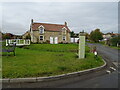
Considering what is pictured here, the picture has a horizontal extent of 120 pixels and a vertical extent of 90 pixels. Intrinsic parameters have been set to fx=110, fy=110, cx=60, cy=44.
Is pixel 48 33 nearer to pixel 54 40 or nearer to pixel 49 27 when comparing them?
pixel 49 27

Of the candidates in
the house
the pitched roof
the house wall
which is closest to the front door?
the house

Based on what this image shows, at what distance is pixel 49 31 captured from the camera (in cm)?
3181

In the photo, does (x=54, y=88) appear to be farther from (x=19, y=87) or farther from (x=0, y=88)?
(x=0, y=88)

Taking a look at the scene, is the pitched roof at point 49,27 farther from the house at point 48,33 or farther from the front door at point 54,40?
the front door at point 54,40

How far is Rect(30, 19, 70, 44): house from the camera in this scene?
3022cm

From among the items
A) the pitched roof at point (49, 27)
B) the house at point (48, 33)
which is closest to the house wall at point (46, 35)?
the house at point (48, 33)

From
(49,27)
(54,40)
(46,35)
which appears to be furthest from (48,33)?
(54,40)

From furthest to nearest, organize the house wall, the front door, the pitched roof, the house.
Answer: the front door
the pitched roof
the house
the house wall

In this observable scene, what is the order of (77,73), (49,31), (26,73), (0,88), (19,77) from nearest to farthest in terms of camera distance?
(0,88)
(19,77)
(26,73)
(77,73)
(49,31)

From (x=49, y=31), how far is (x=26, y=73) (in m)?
27.4

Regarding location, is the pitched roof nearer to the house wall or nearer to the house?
the house

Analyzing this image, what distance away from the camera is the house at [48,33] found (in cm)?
3022

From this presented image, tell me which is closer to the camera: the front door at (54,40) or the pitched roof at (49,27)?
the pitched roof at (49,27)

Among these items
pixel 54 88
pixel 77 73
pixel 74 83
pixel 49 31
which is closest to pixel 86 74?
pixel 77 73
